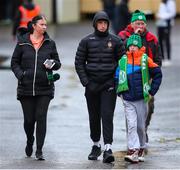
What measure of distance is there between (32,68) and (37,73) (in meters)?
0.09

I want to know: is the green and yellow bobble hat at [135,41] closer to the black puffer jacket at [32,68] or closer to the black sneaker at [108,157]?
the black puffer jacket at [32,68]

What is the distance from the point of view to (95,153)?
10352 millimetres

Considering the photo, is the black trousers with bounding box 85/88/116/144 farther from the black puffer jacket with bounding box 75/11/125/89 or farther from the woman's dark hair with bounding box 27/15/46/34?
the woman's dark hair with bounding box 27/15/46/34

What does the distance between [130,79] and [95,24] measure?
32.8 inches

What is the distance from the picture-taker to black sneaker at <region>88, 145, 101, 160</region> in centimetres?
1029

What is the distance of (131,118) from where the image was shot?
10.0 m

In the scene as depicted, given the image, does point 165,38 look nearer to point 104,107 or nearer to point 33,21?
point 33,21

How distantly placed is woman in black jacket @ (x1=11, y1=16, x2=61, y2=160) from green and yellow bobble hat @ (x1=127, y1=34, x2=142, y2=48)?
96cm

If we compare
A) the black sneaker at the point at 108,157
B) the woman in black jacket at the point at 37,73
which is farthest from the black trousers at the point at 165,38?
Result: the black sneaker at the point at 108,157

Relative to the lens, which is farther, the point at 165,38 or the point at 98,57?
the point at 165,38

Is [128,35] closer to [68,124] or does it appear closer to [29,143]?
[29,143]

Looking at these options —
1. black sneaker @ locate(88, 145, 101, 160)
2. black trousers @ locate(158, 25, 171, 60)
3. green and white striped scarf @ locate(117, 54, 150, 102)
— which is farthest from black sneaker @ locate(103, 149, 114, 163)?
black trousers @ locate(158, 25, 171, 60)

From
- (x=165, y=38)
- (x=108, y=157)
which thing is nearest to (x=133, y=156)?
(x=108, y=157)

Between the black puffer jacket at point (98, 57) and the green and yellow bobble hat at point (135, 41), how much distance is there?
0.56ft
